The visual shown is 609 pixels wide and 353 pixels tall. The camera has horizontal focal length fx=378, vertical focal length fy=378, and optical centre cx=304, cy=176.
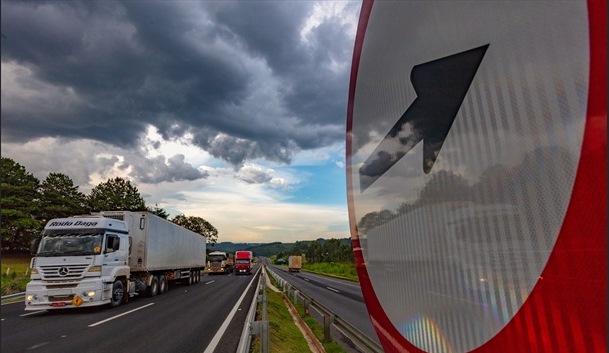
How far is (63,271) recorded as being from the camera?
1364 cm

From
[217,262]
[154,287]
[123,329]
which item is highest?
[217,262]

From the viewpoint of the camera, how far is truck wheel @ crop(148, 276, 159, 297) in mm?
20234

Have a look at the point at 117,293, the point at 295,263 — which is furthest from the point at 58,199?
the point at 117,293

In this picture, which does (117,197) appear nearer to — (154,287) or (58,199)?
(58,199)

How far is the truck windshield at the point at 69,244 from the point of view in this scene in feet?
45.8

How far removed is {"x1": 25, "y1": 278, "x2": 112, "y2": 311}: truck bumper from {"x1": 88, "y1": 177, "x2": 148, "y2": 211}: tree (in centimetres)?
6966

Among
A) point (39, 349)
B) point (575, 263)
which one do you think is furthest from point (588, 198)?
point (39, 349)

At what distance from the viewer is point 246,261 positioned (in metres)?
54.0

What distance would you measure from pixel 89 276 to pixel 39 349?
6.03 meters

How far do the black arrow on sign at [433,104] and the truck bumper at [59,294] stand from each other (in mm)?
14916

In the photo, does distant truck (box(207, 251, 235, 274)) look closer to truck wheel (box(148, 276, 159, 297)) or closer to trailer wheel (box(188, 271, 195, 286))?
trailer wheel (box(188, 271, 195, 286))

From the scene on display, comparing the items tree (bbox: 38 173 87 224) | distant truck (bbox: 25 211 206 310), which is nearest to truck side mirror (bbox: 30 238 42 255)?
distant truck (bbox: 25 211 206 310)

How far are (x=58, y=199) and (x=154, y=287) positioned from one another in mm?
57034

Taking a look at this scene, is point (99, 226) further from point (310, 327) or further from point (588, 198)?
point (588, 198)
